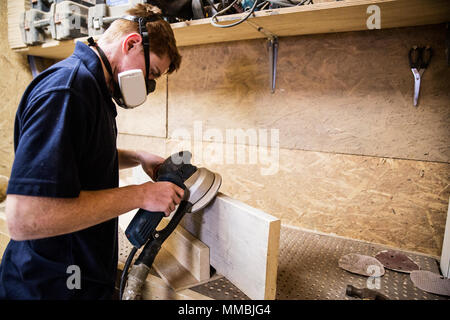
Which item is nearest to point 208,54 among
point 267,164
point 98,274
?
point 267,164

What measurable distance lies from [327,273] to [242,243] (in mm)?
432

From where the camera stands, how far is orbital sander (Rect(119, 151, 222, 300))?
0.87 m

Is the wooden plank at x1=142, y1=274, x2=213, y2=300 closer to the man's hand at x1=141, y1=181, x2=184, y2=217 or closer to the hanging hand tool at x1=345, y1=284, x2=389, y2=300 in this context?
the man's hand at x1=141, y1=181, x2=184, y2=217

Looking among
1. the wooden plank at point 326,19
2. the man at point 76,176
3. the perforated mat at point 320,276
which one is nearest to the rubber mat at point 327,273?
the perforated mat at point 320,276

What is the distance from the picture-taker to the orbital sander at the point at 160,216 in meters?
0.87

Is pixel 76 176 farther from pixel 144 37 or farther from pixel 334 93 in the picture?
pixel 334 93

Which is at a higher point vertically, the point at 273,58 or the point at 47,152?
the point at 273,58

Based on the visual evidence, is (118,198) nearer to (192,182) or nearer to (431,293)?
(192,182)

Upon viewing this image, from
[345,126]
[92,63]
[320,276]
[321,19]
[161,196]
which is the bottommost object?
[320,276]

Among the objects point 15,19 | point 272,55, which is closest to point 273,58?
point 272,55

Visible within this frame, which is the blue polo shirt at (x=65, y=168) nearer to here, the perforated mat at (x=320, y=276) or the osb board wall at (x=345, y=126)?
the perforated mat at (x=320, y=276)

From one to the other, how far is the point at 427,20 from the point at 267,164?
0.92 metres

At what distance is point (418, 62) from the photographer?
3.83ft

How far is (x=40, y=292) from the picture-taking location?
0.72m
